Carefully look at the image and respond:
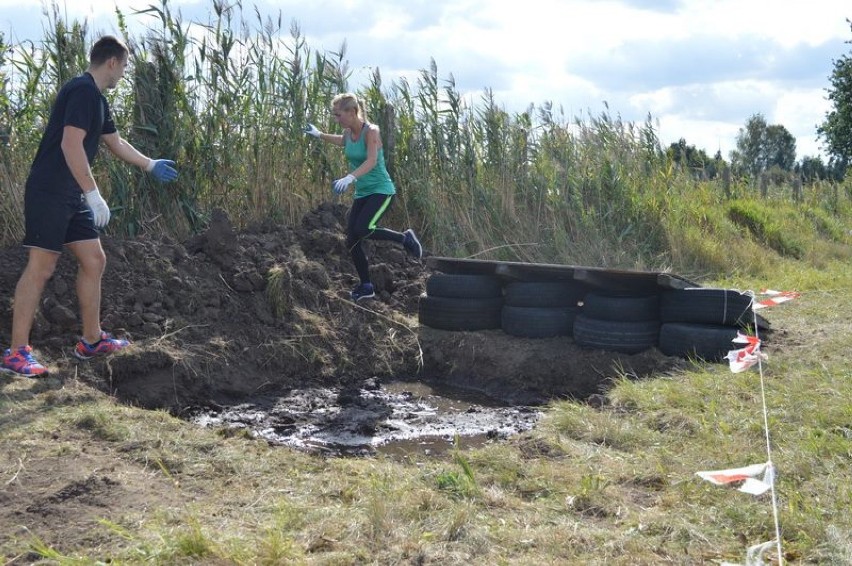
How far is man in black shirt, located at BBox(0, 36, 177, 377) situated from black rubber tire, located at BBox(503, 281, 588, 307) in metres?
3.69

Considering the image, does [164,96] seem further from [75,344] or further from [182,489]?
[182,489]

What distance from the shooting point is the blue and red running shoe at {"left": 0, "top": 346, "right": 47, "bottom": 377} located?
5.65 metres

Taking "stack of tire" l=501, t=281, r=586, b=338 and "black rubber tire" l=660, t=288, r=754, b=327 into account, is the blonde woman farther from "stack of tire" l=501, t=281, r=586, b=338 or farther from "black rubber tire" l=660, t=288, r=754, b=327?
"black rubber tire" l=660, t=288, r=754, b=327

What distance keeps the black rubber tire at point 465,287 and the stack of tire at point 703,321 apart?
163cm

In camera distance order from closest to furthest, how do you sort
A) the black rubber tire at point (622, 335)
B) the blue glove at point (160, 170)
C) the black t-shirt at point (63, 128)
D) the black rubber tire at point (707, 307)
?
1. the black t-shirt at point (63, 128)
2. the blue glove at point (160, 170)
3. the black rubber tire at point (707, 307)
4. the black rubber tire at point (622, 335)

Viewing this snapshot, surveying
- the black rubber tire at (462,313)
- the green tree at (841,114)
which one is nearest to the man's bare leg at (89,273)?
the black rubber tire at (462,313)

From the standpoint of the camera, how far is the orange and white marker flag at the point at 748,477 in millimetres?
3794

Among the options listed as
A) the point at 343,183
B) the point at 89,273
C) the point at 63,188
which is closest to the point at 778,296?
the point at 343,183

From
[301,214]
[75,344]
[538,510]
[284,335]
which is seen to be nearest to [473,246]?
[301,214]

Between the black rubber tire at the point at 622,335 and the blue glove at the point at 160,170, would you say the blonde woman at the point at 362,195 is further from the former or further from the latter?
the black rubber tire at the point at 622,335

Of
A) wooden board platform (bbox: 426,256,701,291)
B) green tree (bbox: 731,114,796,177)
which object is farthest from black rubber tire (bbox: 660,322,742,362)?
green tree (bbox: 731,114,796,177)

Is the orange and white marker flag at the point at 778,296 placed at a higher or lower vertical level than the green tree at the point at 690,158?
lower

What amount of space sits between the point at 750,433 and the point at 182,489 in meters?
3.09

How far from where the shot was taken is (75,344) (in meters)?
6.39
